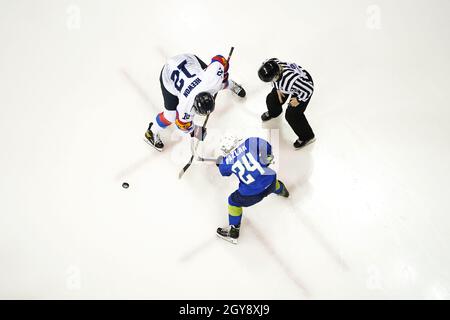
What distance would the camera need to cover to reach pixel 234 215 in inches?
88.0

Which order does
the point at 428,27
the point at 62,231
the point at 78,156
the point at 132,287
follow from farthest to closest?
the point at 428,27
the point at 78,156
the point at 62,231
the point at 132,287

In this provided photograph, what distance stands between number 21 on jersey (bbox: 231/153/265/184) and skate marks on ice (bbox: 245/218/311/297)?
64 cm

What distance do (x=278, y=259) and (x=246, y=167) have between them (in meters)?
0.86

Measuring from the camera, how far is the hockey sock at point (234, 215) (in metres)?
2.21

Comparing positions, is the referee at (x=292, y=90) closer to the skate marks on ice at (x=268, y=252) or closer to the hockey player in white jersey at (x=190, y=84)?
the hockey player in white jersey at (x=190, y=84)

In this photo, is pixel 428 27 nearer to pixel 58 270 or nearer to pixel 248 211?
pixel 248 211

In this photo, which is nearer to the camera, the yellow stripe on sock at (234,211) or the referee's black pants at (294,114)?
the yellow stripe on sock at (234,211)

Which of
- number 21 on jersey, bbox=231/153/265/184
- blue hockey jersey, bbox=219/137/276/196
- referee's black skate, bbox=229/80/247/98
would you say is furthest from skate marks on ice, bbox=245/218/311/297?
referee's black skate, bbox=229/80/247/98

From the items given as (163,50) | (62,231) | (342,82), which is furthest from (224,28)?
(62,231)

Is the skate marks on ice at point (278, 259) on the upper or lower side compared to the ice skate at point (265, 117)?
lower

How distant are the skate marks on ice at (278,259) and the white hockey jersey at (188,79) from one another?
0.93 meters

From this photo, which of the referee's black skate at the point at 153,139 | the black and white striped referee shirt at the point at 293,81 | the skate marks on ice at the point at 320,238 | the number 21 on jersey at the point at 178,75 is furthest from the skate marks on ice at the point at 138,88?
the skate marks on ice at the point at 320,238

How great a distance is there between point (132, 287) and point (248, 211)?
999 millimetres

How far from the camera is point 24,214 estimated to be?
2.54 m
